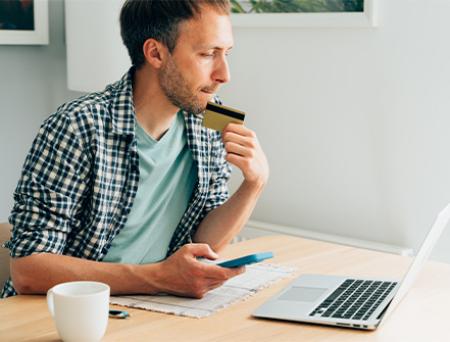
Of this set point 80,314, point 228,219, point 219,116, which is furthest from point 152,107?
point 80,314

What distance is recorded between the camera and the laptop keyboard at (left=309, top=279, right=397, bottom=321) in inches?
55.5

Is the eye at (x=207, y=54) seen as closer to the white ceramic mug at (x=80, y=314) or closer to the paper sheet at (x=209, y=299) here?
the paper sheet at (x=209, y=299)

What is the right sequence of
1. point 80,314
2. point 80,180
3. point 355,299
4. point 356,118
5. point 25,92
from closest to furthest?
point 80,314
point 355,299
point 80,180
point 356,118
point 25,92

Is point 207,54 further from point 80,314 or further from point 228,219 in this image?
point 80,314

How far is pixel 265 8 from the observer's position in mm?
2781

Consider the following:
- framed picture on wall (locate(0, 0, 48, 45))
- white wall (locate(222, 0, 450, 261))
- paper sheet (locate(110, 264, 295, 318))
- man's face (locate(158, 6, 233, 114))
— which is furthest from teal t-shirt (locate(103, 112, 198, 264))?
framed picture on wall (locate(0, 0, 48, 45))

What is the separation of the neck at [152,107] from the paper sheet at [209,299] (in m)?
0.38

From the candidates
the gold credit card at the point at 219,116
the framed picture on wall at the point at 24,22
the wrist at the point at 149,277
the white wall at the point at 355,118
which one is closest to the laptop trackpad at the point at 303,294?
the wrist at the point at 149,277

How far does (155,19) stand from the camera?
70.8 inches

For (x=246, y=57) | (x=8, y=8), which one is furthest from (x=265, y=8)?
(x=8, y=8)

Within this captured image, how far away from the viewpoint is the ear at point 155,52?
178cm

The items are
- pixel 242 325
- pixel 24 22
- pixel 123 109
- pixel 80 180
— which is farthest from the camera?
pixel 24 22

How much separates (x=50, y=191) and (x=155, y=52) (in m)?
0.42

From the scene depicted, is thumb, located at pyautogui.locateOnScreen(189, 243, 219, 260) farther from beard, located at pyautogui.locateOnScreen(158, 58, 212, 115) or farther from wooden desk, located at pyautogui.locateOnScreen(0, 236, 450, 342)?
beard, located at pyautogui.locateOnScreen(158, 58, 212, 115)
